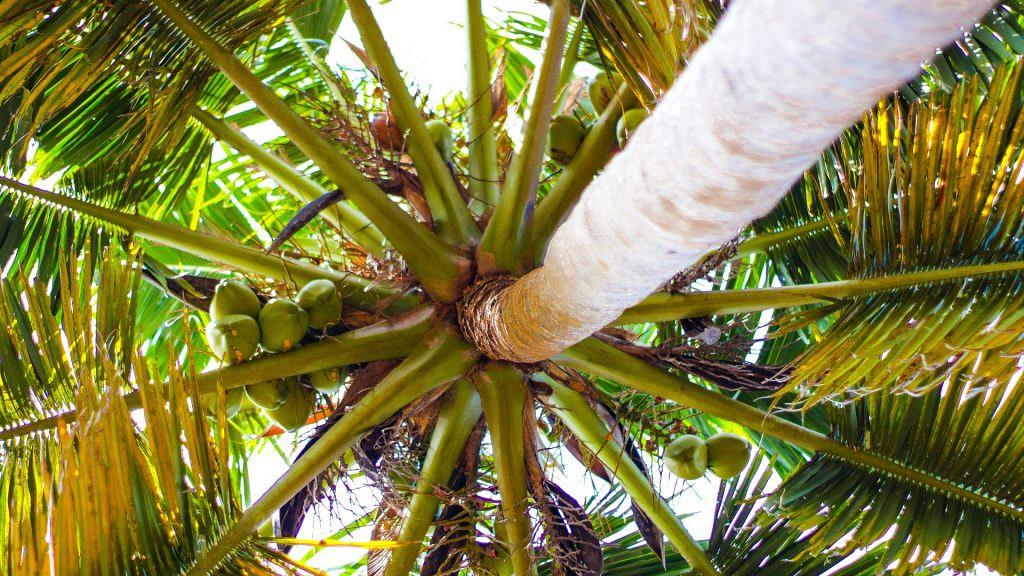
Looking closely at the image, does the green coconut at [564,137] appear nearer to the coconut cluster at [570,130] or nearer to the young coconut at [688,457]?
the coconut cluster at [570,130]

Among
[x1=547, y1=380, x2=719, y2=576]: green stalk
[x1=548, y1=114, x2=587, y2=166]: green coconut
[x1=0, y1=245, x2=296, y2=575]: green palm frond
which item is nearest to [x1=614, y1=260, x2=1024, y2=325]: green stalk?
[x1=547, y1=380, x2=719, y2=576]: green stalk

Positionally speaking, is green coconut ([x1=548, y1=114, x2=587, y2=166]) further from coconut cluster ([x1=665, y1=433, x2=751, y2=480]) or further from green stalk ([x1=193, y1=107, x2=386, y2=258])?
coconut cluster ([x1=665, y1=433, x2=751, y2=480])

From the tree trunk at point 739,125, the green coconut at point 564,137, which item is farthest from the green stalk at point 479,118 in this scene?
the tree trunk at point 739,125

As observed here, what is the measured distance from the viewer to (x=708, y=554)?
69.7 inches

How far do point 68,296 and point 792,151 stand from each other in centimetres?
105

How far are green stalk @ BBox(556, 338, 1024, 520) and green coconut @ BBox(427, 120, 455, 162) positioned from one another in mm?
515

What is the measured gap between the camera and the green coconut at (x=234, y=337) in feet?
4.74

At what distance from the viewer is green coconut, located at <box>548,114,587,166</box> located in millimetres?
→ 1852

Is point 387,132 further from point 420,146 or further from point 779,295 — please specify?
point 779,295

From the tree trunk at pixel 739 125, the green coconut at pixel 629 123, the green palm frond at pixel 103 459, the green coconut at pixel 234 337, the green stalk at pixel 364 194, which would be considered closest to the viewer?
the tree trunk at pixel 739 125

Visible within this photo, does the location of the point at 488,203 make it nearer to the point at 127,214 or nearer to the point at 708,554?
the point at 127,214

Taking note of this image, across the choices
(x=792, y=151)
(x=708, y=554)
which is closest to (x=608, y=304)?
(x=792, y=151)

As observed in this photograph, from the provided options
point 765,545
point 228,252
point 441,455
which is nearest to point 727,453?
point 765,545

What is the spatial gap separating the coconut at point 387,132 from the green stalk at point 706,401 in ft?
1.95
